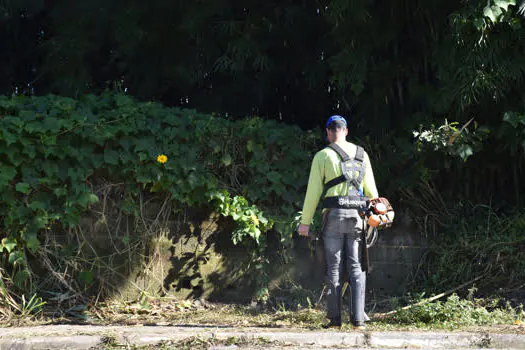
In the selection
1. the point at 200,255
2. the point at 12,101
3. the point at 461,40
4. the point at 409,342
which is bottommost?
the point at 409,342

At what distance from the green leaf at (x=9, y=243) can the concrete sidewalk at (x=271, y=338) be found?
2.94 feet

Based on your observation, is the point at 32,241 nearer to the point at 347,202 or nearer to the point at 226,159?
the point at 226,159

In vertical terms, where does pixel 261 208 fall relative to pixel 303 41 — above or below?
below

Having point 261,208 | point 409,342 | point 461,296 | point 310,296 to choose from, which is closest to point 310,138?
point 261,208

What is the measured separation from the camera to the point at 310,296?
7.74m

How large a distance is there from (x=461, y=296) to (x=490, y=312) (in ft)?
1.56

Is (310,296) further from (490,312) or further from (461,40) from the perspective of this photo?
(461,40)

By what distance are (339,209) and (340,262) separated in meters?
0.45

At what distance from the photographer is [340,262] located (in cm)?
629

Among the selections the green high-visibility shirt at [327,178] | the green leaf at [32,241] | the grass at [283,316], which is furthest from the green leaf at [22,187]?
the green high-visibility shirt at [327,178]

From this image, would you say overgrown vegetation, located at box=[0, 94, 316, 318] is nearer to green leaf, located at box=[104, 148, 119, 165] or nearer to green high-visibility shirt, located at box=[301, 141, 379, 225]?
green leaf, located at box=[104, 148, 119, 165]

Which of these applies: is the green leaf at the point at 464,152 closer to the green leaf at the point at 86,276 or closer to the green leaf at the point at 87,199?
the green leaf at the point at 87,199

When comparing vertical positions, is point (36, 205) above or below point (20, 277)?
above

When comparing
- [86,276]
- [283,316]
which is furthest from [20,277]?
[283,316]
